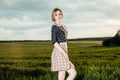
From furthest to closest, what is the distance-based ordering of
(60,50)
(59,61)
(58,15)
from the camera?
(58,15) → (59,61) → (60,50)

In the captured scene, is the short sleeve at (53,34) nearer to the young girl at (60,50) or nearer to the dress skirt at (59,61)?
the young girl at (60,50)

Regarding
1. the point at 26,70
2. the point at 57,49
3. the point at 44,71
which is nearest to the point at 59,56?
the point at 57,49

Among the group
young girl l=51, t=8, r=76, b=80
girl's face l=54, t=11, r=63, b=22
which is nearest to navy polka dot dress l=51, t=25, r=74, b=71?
young girl l=51, t=8, r=76, b=80

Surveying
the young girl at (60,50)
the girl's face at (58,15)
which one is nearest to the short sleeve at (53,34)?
the young girl at (60,50)

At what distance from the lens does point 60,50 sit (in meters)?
9.41

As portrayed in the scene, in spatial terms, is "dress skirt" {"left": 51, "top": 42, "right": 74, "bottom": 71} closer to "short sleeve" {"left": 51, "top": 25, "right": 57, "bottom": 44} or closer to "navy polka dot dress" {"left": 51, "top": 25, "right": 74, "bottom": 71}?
"navy polka dot dress" {"left": 51, "top": 25, "right": 74, "bottom": 71}

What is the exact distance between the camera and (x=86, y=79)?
1131 cm

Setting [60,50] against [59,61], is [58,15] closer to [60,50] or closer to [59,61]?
[60,50]

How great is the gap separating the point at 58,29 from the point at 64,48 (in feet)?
1.48

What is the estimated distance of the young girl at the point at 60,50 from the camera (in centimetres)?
948

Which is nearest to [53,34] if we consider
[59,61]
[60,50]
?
[60,50]

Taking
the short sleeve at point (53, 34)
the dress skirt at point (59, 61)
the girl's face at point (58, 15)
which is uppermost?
the girl's face at point (58, 15)

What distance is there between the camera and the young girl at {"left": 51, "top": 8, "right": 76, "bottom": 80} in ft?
31.1

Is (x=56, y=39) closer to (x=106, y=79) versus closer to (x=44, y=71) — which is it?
(x=106, y=79)
